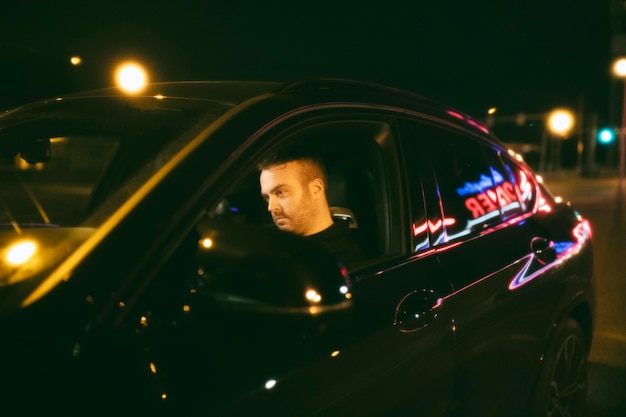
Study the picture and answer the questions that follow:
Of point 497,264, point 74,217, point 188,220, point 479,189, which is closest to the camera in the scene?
point 188,220

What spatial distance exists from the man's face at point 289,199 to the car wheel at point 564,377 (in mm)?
1289

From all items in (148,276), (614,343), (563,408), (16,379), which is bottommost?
(614,343)

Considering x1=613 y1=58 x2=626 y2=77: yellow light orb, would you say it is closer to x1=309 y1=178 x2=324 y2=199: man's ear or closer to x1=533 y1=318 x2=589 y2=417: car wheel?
x1=533 y1=318 x2=589 y2=417: car wheel

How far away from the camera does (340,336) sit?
196cm

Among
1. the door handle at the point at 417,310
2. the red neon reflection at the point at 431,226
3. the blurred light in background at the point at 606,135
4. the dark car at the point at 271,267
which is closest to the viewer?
the dark car at the point at 271,267

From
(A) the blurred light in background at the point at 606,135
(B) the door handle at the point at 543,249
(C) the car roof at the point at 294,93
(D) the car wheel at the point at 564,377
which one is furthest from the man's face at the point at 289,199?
(A) the blurred light in background at the point at 606,135

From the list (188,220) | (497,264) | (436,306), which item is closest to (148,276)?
(188,220)

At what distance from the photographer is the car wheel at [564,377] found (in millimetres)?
3254

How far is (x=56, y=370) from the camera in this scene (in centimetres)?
145

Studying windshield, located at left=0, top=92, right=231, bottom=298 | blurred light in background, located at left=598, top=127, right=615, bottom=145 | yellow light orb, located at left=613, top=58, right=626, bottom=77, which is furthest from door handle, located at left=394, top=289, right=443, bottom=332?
blurred light in background, located at left=598, top=127, right=615, bottom=145

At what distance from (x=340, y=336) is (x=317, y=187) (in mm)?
939

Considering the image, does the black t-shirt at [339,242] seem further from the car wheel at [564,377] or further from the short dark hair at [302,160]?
the car wheel at [564,377]

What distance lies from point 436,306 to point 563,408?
1543mm

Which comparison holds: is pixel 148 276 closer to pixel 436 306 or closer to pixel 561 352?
pixel 436 306
